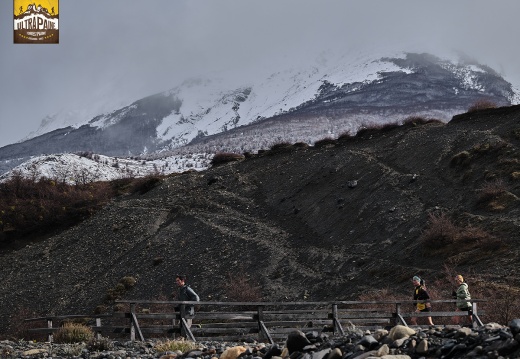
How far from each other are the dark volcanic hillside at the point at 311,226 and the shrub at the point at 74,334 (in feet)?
50.9

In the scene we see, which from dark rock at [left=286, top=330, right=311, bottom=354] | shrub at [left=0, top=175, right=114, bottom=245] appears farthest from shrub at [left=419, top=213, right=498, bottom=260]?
shrub at [left=0, top=175, right=114, bottom=245]

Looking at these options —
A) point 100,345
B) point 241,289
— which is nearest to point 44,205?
point 241,289

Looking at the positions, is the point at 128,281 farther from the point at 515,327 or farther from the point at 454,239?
the point at 515,327

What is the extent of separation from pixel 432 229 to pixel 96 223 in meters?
30.6

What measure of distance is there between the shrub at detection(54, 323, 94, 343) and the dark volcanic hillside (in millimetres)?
15512

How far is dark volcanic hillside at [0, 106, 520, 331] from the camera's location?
3566cm

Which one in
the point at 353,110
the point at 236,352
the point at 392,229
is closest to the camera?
the point at 236,352

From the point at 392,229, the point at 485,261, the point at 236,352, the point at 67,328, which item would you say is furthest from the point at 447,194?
the point at 236,352

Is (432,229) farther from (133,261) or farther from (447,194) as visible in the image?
(133,261)

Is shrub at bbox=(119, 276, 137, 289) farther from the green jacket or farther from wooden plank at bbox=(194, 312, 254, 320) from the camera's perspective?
the green jacket

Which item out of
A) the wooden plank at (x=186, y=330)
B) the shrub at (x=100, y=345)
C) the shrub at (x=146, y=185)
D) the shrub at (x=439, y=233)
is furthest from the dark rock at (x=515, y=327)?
the shrub at (x=146, y=185)

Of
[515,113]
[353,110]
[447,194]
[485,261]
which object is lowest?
[485,261]

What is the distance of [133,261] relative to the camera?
49031 millimetres

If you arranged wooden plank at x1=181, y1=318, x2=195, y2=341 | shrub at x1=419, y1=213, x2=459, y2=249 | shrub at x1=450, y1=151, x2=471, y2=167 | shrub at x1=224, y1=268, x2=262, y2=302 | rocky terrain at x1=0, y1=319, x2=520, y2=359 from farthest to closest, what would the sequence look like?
1. shrub at x1=450, y1=151, x2=471, y2=167
2. shrub at x1=224, y1=268, x2=262, y2=302
3. shrub at x1=419, y1=213, x2=459, y2=249
4. wooden plank at x1=181, y1=318, x2=195, y2=341
5. rocky terrain at x1=0, y1=319, x2=520, y2=359
